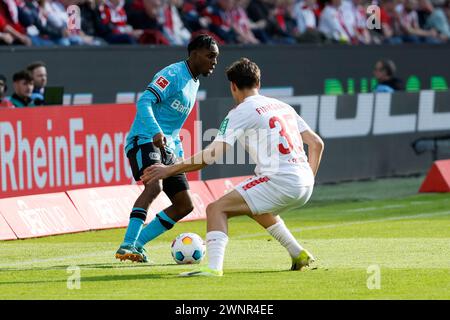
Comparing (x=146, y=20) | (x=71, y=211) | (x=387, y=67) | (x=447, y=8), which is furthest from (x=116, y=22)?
(x=447, y=8)

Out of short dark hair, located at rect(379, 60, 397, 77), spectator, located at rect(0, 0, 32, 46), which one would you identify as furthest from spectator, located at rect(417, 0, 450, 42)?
spectator, located at rect(0, 0, 32, 46)

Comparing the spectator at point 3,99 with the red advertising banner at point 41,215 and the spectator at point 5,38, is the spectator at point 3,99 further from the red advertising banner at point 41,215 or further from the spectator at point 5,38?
the red advertising banner at point 41,215

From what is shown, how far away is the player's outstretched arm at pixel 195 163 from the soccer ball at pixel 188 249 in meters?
1.21

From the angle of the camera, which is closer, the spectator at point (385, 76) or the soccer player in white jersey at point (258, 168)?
the soccer player in white jersey at point (258, 168)

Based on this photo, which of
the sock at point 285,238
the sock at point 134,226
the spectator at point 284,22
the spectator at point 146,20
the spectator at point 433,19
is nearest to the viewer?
the sock at point 285,238

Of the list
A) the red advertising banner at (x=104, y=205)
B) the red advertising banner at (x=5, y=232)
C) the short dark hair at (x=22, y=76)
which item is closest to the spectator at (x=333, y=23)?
the short dark hair at (x=22, y=76)

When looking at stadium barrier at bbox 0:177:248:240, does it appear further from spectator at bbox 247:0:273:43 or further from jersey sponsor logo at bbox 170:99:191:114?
spectator at bbox 247:0:273:43

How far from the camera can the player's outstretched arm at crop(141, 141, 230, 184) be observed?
990 centimetres

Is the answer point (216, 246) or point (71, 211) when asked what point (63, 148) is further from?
point (216, 246)

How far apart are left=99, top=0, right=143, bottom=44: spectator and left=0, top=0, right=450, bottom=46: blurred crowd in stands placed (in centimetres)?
2

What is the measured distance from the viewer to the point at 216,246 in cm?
998

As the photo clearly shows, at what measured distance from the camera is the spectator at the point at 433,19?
97.4 ft
